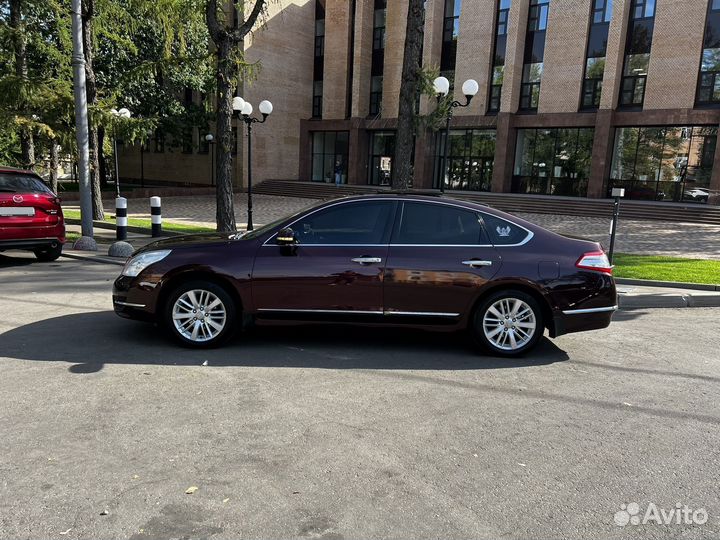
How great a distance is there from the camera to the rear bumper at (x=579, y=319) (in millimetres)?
5559

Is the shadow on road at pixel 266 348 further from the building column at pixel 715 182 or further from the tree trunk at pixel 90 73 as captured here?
the building column at pixel 715 182

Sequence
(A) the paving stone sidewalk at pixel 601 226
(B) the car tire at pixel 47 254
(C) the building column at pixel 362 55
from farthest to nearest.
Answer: (C) the building column at pixel 362 55 < (A) the paving stone sidewalk at pixel 601 226 < (B) the car tire at pixel 47 254

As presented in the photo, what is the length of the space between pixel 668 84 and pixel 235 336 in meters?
32.0

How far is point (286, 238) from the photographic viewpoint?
547cm

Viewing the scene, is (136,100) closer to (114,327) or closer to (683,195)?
(114,327)

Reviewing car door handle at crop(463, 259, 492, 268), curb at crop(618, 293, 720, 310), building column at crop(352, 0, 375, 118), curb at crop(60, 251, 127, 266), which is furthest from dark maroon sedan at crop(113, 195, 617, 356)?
building column at crop(352, 0, 375, 118)

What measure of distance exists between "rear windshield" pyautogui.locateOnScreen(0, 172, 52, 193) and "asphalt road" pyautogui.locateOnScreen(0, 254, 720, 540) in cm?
458

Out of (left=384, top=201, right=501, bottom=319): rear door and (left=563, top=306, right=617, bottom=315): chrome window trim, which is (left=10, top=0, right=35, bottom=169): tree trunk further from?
(left=563, top=306, right=617, bottom=315): chrome window trim

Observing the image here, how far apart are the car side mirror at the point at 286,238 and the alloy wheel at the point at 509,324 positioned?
206 cm

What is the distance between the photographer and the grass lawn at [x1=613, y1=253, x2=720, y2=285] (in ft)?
33.7

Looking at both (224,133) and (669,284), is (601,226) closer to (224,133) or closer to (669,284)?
(669,284)

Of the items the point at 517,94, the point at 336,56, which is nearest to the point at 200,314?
the point at 517,94

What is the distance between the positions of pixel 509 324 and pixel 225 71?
32.3ft

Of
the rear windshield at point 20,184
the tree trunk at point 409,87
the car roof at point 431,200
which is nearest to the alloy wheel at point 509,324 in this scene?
the car roof at point 431,200
